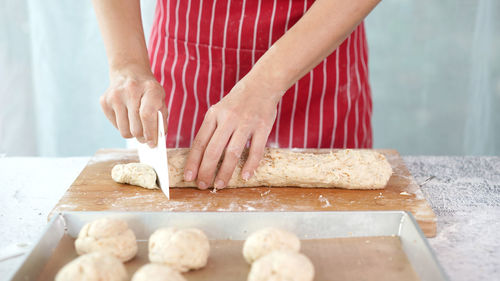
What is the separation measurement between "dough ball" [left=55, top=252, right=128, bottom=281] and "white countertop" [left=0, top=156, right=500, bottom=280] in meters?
Result: 0.25

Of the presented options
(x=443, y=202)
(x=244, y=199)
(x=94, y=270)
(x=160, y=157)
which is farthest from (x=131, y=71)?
(x=443, y=202)

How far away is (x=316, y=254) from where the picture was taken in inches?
44.5

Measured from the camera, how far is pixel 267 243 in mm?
1049

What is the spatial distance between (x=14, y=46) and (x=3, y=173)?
1.49 meters

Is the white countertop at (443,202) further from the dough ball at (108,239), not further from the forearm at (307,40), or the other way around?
the forearm at (307,40)

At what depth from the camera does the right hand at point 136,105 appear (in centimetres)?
143

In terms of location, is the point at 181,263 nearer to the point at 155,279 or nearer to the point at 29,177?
the point at 155,279

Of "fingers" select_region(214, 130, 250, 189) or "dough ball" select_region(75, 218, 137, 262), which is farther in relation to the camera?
"fingers" select_region(214, 130, 250, 189)

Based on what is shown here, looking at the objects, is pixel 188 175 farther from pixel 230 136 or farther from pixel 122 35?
pixel 122 35

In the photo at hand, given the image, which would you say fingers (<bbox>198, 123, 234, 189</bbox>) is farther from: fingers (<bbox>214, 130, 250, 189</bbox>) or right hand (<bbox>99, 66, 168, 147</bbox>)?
right hand (<bbox>99, 66, 168, 147</bbox>)

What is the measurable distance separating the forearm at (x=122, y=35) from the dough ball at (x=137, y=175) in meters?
0.34

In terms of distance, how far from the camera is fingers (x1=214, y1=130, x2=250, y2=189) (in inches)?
56.7

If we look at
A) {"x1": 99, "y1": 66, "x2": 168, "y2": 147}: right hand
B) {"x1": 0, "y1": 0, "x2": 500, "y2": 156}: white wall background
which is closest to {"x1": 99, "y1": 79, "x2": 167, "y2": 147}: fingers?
{"x1": 99, "y1": 66, "x2": 168, "y2": 147}: right hand

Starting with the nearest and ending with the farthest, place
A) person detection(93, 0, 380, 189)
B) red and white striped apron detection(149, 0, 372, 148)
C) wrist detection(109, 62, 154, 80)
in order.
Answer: person detection(93, 0, 380, 189)
wrist detection(109, 62, 154, 80)
red and white striped apron detection(149, 0, 372, 148)
